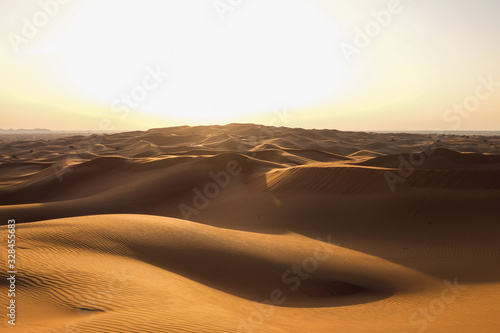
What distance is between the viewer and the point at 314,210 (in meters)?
15.2

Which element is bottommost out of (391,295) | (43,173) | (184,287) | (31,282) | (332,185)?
(391,295)

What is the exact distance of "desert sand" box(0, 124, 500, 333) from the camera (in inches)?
210

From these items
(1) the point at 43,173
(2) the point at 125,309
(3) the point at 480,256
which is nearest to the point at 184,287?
(2) the point at 125,309

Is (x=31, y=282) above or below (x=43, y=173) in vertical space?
below

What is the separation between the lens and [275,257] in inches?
372

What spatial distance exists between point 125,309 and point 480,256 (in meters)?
9.87

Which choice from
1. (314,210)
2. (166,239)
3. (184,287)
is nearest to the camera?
(184,287)

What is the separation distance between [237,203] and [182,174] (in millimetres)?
6937

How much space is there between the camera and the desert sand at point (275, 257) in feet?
17.5

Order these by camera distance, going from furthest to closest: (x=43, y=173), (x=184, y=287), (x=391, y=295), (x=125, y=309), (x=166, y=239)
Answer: (x=43, y=173) < (x=166, y=239) < (x=391, y=295) < (x=184, y=287) < (x=125, y=309)

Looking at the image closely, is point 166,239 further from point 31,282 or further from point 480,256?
point 480,256

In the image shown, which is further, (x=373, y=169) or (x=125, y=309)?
(x=373, y=169)

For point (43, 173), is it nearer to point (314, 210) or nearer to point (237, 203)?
point (237, 203)

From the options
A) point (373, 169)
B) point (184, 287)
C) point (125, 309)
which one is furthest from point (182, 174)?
point (125, 309)
